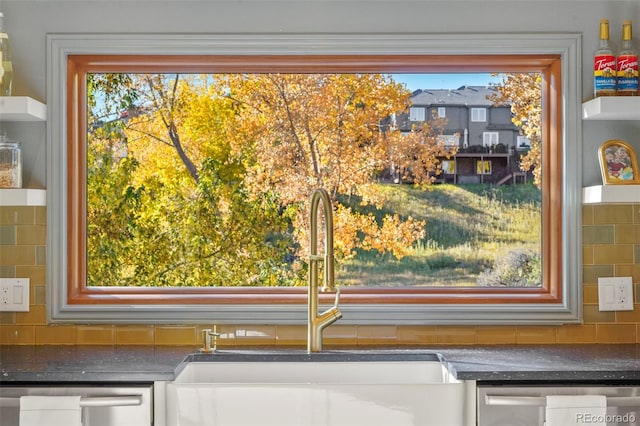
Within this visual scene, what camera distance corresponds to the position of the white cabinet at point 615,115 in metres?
2.47

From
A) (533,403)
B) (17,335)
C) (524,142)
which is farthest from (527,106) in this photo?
(17,335)

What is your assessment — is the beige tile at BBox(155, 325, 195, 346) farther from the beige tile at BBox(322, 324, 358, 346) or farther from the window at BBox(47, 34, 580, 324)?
the beige tile at BBox(322, 324, 358, 346)

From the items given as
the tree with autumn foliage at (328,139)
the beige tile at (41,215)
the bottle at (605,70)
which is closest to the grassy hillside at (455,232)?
the tree with autumn foliage at (328,139)

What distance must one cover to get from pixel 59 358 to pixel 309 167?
107 cm

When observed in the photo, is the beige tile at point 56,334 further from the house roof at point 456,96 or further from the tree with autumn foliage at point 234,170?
the house roof at point 456,96

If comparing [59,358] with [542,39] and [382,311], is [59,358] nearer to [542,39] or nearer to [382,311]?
[382,311]

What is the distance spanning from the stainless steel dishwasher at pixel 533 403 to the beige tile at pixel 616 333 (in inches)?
21.2

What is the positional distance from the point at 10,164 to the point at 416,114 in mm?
1428

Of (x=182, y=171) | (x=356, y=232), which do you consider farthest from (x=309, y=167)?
(x=182, y=171)

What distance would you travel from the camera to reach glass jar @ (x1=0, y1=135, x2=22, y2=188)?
8.36 ft

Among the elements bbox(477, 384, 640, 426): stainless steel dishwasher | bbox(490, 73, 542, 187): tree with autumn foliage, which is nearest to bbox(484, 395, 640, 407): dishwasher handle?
bbox(477, 384, 640, 426): stainless steel dishwasher

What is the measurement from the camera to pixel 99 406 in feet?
6.92

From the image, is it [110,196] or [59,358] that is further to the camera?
[110,196]

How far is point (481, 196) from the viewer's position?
2771mm
